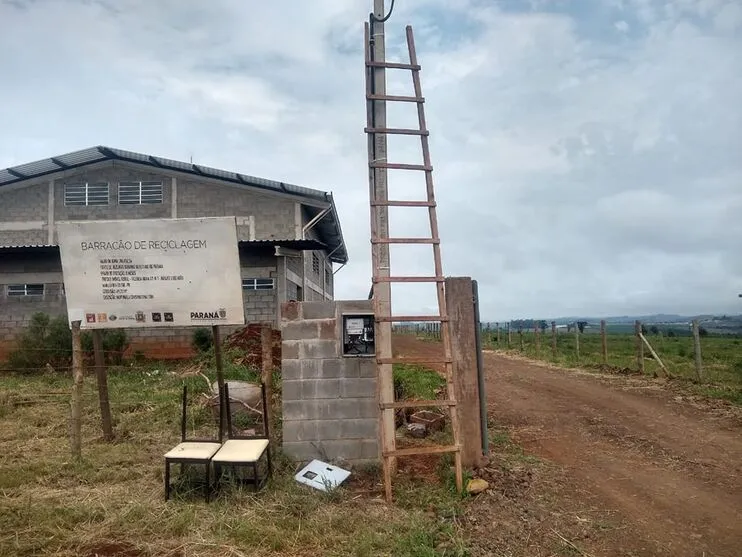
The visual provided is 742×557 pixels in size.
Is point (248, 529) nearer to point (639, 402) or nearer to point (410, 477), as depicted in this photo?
point (410, 477)

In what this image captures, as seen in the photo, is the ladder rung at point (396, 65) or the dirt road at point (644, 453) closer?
the dirt road at point (644, 453)

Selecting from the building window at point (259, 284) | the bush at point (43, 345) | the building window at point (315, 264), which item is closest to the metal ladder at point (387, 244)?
the building window at point (259, 284)

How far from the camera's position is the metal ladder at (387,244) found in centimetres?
501

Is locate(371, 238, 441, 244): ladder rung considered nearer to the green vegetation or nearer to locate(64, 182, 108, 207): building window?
the green vegetation

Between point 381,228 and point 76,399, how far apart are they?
3.67 meters

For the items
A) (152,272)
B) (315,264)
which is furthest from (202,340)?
(152,272)

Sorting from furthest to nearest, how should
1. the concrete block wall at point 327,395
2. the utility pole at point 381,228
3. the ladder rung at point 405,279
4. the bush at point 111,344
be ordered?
1. the bush at point 111,344
2. the concrete block wall at point 327,395
3. the utility pole at point 381,228
4. the ladder rung at point 405,279

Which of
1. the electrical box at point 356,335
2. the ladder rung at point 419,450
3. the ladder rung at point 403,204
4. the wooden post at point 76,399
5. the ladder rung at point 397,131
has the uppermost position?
the ladder rung at point 397,131

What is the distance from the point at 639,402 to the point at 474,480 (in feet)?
19.1

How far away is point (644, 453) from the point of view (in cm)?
643

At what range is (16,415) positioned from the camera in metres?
8.14

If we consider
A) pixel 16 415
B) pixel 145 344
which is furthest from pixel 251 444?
pixel 145 344

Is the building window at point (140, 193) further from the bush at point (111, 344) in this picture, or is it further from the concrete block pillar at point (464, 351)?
the concrete block pillar at point (464, 351)

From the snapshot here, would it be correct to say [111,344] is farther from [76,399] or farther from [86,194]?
[76,399]
